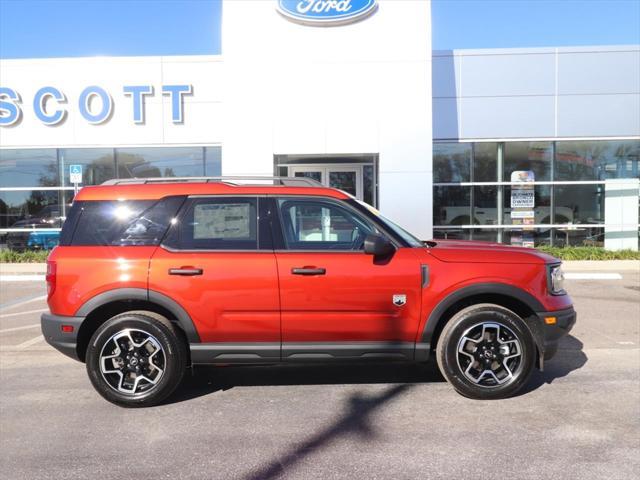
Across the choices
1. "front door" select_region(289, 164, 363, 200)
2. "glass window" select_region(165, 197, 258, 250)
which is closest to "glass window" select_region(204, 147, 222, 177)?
"front door" select_region(289, 164, 363, 200)

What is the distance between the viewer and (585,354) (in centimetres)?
593

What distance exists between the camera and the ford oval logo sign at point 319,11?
1248 cm

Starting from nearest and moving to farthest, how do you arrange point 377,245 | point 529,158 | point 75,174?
point 377,245, point 75,174, point 529,158

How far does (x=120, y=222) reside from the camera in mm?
4535

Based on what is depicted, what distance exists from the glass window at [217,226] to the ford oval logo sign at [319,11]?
368 inches

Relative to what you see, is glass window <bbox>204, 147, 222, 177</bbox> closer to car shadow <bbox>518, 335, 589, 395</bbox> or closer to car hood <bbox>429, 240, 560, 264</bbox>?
car shadow <bbox>518, 335, 589, 395</bbox>

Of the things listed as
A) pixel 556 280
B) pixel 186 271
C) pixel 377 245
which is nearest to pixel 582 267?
pixel 556 280

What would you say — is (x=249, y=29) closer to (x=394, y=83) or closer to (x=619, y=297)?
(x=394, y=83)

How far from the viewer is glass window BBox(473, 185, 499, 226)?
15.0 meters

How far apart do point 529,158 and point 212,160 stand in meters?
9.01

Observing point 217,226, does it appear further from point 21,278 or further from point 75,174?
point 75,174

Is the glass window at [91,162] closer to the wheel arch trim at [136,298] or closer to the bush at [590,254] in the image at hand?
the wheel arch trim at [136,298]

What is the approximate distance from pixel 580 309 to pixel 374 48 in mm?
7590

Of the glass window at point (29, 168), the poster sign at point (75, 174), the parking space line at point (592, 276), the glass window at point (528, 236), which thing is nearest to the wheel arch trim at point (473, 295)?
the parking space line at point (592, 276)
